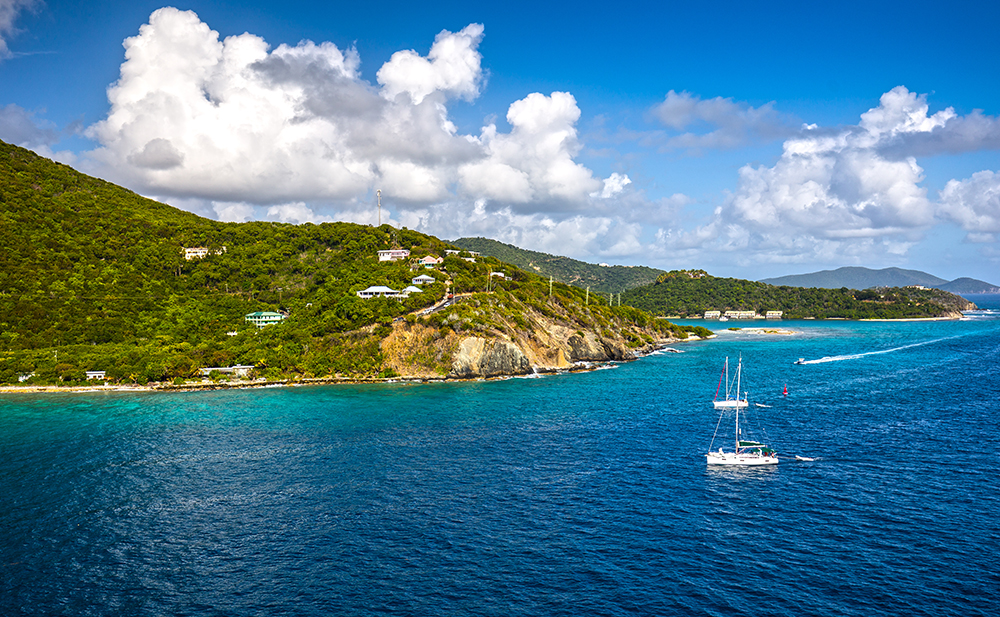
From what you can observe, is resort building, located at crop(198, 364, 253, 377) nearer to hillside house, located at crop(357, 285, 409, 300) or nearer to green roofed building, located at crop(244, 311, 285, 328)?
green roofed building, located at crop(244, 311, 285, 328)

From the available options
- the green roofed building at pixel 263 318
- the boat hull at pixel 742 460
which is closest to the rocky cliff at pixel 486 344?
the green roofed building at pixel 263 318

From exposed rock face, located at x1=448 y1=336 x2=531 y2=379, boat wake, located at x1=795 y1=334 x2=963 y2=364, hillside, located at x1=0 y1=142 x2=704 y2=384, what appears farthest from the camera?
boat wake, located at x1=795 y1=334 x2=963 y2=364

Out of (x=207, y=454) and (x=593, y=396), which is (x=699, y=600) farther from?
(x=593, y=396)

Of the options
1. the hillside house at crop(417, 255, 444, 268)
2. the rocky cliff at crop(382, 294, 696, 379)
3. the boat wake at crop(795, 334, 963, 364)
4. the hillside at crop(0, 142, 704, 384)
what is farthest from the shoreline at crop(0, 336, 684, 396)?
the boat wake at crop(795, 334, 963, 364)

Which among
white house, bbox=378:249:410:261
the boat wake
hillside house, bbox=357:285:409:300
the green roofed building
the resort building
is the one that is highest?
white house, bbox=378:249:410:261

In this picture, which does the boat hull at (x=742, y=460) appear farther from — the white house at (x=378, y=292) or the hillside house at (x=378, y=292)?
the white house at (x=378, y=292)

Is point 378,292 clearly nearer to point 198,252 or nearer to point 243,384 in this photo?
point 243,384

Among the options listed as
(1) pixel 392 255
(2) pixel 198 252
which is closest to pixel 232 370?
(1) pixel 392 255
